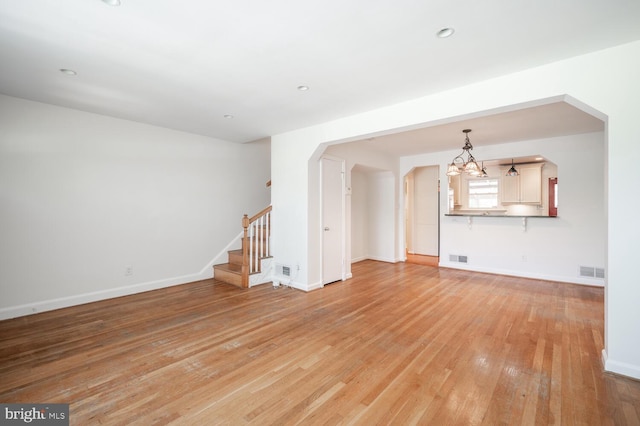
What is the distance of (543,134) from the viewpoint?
196 inches

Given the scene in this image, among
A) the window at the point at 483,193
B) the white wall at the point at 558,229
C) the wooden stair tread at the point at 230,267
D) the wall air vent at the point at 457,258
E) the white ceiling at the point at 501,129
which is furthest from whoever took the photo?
the window at the point at 483,193

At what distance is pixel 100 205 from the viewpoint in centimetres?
412

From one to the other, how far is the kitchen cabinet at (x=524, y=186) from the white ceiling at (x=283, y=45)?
5709 mm

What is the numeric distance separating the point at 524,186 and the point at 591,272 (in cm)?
290

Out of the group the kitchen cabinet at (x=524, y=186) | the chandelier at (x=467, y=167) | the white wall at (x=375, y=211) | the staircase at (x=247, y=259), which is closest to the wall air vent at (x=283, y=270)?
the staircase at (x=247, y=259)

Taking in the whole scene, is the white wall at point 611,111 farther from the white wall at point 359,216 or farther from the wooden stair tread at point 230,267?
the white wall at point 359,216

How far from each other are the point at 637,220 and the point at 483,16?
1.98 metres

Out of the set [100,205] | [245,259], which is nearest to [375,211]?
[245,259]

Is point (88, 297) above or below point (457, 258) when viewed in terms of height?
below

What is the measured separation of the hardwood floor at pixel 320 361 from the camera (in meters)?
1.88

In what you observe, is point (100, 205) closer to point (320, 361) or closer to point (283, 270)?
point (283, 270)

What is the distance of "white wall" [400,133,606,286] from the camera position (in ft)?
16.0

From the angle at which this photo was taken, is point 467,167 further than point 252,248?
No

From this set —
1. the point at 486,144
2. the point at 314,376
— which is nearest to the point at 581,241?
the point at 486,144
